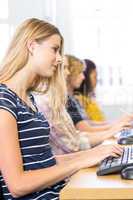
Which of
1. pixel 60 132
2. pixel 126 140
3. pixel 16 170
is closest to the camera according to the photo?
pixel 16 170

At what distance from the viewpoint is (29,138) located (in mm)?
1495

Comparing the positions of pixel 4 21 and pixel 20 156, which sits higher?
pixel 4 21

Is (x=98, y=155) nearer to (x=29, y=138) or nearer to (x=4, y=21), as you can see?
(x=29, y=138)

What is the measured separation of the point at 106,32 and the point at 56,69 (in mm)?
2473

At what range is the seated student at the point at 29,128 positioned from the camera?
138cm

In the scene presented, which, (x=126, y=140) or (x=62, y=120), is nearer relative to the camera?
(x=126, y=140)

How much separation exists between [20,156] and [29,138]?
10 cm

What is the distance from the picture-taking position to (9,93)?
1509 millimetres

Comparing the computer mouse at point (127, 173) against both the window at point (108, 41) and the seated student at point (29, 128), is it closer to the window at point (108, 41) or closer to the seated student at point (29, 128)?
the seated student at point (29, 128)

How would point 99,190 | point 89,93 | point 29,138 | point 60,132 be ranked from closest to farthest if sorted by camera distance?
point 99,190 → point 29,138 → point 60,132 → point 89,93

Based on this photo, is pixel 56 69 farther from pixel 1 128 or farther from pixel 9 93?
pixel 1 128

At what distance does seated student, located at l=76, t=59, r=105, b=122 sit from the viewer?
3639 millimetres

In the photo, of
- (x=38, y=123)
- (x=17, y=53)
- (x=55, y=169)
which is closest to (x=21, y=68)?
(x=17, y=53)

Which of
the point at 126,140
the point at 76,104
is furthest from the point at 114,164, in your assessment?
the point at 76,104
